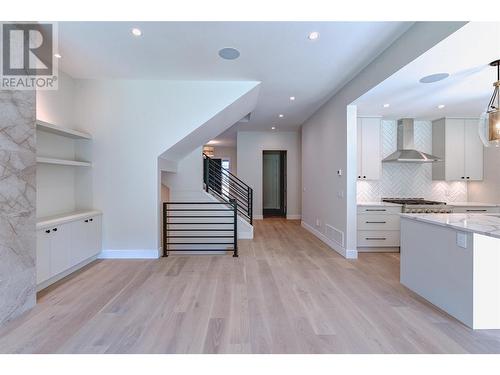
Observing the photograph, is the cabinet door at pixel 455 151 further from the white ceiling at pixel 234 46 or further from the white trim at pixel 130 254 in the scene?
the white trim at pixel 130 254

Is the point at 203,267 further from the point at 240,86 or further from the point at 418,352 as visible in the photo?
the point at 240,86

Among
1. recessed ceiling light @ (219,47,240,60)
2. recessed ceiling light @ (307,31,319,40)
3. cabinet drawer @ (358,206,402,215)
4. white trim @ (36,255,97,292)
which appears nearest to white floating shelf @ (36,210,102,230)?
white trim @ (36,255,97,292)

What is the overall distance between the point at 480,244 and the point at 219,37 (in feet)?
10.8

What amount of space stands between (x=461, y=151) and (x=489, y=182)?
0.76 metres

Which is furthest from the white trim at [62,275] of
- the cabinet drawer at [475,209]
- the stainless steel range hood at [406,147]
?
the cabinet drawer at [475,209]

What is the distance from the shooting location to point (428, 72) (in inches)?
110

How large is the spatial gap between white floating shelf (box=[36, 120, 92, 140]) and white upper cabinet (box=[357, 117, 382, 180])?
15.8 feet

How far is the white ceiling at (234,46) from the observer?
259cm

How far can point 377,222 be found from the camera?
430 centimetres

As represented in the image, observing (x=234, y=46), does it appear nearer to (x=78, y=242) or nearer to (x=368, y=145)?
(x=368, y=145)

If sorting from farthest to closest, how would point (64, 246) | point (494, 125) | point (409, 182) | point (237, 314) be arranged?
point (409, 182)
point (64, 246)
point (494, 125)
point (237, 314)

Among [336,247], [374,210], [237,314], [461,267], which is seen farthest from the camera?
[336,247]

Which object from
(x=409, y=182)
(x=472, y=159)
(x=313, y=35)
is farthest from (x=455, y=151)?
(x=313, y=35)

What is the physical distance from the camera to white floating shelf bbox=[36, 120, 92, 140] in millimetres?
2927
